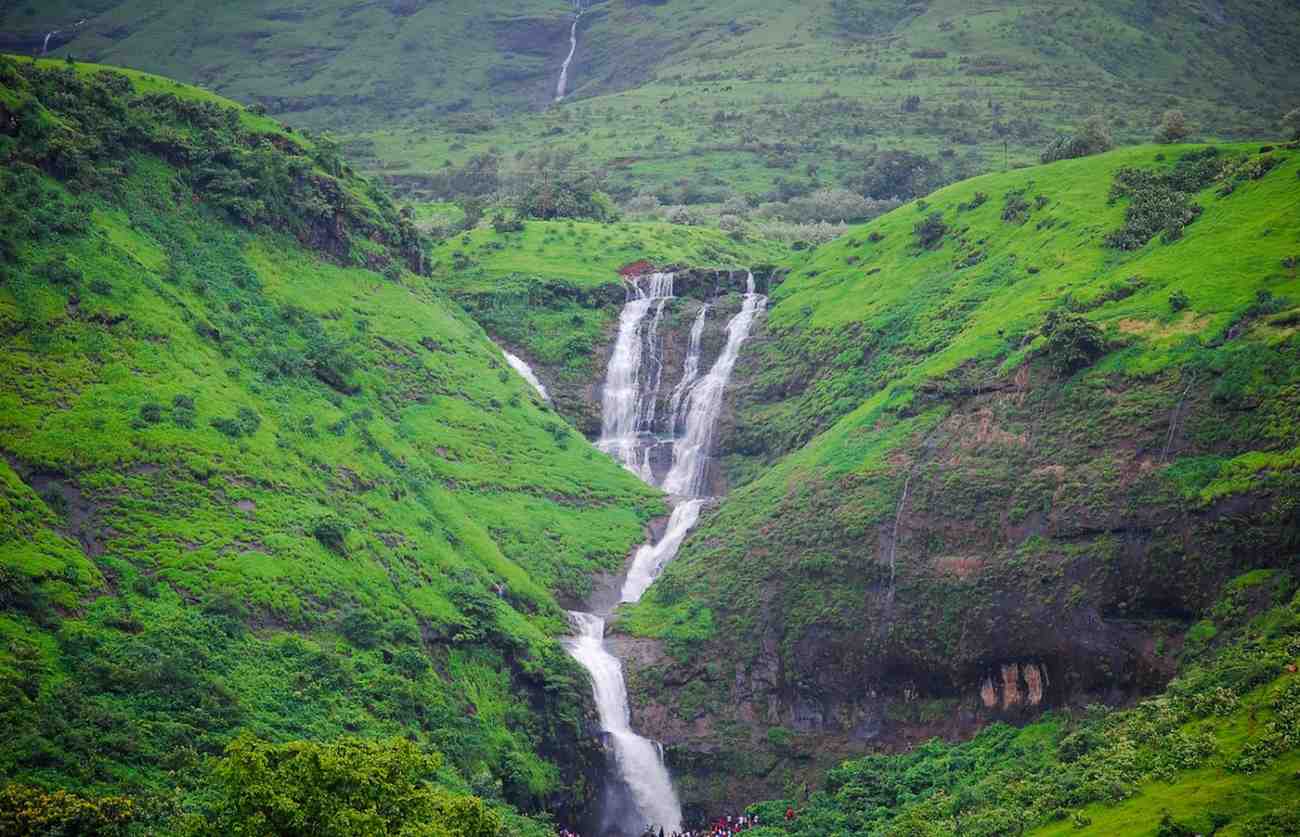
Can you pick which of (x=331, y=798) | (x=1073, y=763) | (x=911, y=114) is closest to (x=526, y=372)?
(x=1073, y=763)

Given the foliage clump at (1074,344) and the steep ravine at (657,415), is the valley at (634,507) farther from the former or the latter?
the steep ravine at (657,415)

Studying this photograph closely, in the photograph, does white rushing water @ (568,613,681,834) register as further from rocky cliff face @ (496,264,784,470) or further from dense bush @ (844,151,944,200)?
dense bush @ (844,151,944,200)

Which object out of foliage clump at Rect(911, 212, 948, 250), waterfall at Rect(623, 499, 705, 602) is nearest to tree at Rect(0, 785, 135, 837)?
waterfall at Rect(623, 499, 705, 602)

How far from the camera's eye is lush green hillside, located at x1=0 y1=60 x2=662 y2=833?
47375 mm

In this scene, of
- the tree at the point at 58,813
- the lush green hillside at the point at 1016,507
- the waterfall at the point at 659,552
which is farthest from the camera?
the waterfall at the point at 659,552

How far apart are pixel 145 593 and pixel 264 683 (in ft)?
19.1

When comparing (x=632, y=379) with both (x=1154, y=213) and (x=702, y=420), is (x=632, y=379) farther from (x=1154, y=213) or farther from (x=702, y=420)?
(x=1154, y=213)

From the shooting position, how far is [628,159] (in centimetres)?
16525

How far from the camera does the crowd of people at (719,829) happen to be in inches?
2253

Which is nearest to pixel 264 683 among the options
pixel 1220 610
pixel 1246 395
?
pixel 1220 610

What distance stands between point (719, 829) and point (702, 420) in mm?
36540

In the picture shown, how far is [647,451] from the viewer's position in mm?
89750

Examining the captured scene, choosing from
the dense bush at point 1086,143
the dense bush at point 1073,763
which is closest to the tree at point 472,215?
the dense bush at point 1086,143

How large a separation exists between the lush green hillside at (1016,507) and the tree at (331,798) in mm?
26300
